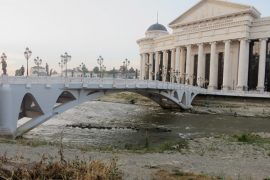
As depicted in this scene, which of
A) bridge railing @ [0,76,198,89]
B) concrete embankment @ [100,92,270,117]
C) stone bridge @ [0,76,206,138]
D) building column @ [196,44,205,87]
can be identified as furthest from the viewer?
building column @ [196,44,205,87]

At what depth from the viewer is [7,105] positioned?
21406 mm

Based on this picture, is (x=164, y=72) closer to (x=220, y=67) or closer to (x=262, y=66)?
(x=220, y=67)

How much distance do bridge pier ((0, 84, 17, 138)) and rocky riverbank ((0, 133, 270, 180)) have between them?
4183 millimetres

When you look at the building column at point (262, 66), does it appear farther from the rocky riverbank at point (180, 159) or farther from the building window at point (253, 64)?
the rocky riverbank at point (180, 159)

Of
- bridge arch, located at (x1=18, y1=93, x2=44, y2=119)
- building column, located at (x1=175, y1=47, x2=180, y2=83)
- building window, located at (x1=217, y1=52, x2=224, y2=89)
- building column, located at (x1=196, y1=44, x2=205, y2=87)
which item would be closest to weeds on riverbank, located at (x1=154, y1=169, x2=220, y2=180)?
bridge arch, located at (x1=18, y1=93, x2=44, y2=119)

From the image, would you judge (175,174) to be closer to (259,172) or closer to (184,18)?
(259,172)

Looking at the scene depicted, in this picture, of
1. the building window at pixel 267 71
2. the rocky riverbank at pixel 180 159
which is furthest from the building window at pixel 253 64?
the rocky riverbank at pixel 180 159

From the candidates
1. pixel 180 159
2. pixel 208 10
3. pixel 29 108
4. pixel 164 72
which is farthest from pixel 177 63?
pixel 180 159

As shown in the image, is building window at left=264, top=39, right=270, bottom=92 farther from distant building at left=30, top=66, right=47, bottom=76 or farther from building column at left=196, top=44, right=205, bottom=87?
distant building at left=30, top=66, right=47, bottom=76

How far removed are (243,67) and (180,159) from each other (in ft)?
205

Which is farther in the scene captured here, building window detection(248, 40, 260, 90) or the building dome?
the building dome

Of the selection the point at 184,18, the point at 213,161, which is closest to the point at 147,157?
the point at 213,161

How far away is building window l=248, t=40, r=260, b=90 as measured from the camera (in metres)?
74.9

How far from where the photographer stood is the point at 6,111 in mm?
21359
